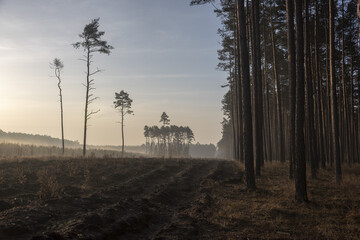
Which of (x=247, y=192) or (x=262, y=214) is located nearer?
(x=262, y=214)

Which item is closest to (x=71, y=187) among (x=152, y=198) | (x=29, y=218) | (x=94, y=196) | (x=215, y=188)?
(x=94, y=196)

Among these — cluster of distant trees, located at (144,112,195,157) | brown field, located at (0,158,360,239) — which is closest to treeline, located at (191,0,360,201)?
brown field, located at (0,158,360,239)

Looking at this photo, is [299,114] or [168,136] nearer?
[299,114]

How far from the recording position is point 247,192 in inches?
470

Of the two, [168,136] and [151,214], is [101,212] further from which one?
[168,136]

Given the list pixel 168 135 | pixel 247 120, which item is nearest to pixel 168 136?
pixel 168 135

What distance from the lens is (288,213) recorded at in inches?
320

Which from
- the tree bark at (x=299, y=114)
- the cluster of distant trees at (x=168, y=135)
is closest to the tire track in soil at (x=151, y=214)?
the tree bark at (x=299, y=114)

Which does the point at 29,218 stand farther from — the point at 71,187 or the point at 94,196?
the point at 71,187

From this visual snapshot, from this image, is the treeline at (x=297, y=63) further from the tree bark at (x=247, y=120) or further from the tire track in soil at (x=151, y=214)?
the tire track in soil at (x=151, y=214)

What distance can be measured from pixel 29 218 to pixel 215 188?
28.1 ft

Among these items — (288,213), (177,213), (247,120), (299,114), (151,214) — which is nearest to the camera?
(151,214)

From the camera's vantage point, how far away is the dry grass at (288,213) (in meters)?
6.34

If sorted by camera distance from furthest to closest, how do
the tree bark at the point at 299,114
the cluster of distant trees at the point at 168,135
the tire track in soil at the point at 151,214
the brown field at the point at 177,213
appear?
the cluster of distant trees at the point at 168,135
the tree bark at the point at 299,114
the tire track in soil at the point at 151,214
the brown field at the point at 177,213
